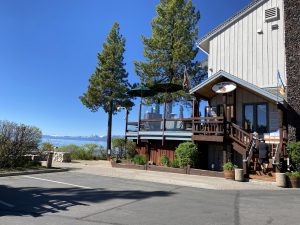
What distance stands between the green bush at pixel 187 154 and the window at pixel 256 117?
3.90 meters

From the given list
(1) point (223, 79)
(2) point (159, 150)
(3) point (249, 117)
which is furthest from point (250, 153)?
(2) point (159, 150)

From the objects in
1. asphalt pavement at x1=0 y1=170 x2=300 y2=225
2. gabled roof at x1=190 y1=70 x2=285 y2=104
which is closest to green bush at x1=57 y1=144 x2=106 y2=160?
gabled roof at x1=190 y1=70 x2=285 y2=104

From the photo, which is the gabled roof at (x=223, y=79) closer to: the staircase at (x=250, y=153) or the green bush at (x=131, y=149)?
the staircase at (x=250, y=153)

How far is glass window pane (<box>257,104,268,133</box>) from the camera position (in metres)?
18.5

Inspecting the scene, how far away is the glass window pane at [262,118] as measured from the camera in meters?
18.5

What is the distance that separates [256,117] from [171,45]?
11712mm

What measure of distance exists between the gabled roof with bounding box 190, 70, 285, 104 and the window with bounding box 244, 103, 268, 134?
1040mm

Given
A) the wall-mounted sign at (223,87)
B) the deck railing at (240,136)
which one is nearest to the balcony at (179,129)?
the deck railing at (240,136)

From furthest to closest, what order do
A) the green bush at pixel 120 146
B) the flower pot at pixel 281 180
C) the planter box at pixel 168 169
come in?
1. the green bush at pixel 120 146
2. the planter box at pixel 168 169
3. the flower pot at pixel 281 180

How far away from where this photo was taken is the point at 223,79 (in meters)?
18.8

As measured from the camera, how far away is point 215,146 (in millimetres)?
19750

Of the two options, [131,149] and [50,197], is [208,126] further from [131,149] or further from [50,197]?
[50,197]

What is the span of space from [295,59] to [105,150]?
1947 cm

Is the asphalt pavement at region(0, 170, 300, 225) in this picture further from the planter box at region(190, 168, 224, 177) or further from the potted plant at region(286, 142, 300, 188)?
the planter box at region(190, 168, 224, 177)
